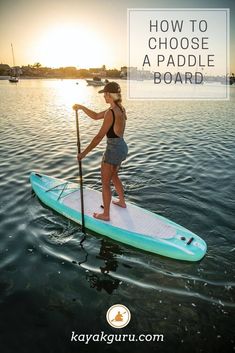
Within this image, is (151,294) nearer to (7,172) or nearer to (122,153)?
(122,153)

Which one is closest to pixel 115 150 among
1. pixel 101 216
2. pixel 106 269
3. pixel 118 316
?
pixel 101 216

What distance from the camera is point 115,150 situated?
5.75 m

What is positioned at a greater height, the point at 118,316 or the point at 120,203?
the point at 120,203

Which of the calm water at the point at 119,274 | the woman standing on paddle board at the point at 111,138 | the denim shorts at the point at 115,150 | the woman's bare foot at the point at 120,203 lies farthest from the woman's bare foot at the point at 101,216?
the denim shorts at the point at 115,150

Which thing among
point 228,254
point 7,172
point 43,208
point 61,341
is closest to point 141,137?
point 7,172

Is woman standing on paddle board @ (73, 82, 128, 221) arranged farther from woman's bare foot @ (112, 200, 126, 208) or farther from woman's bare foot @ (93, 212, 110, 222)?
woman's bare foot @ (112, 200, 126, 208)

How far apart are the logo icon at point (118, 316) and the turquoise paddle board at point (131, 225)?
4.93 ft

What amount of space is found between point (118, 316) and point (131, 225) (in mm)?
2162

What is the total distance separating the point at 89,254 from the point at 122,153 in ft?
7.57

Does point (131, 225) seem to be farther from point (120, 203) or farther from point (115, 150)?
point (115, 150)

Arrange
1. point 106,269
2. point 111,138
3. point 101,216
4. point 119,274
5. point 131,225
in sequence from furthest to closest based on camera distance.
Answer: point 101,216, point 131,225, point 111,138, point 106,269, point 119,274

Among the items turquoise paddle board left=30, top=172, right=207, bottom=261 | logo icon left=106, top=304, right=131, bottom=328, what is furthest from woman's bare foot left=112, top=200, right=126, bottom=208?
logo icon left=106, top=304, right=131, bottom=328

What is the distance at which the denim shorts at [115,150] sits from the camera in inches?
224

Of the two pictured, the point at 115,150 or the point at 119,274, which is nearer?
the point at 119,274
